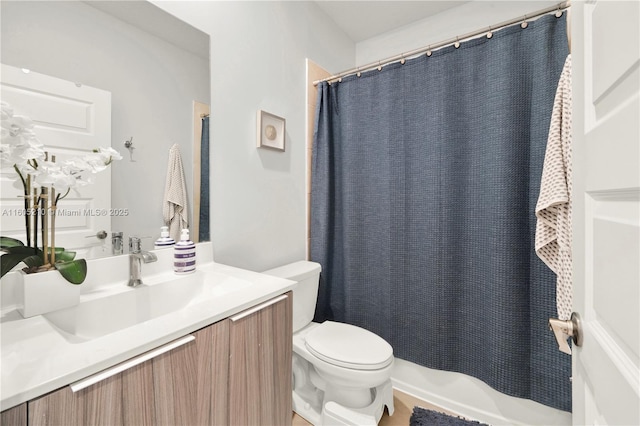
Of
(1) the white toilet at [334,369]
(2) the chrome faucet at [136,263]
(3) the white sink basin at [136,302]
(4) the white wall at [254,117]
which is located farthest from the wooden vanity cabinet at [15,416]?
(1) the white toilet at [334,369]

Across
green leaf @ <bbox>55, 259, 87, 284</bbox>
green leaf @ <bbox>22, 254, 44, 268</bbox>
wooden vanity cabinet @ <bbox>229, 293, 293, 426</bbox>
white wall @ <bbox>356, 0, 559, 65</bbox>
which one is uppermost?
white wall @ <bbox>356, 0, 559, 65</bbox>

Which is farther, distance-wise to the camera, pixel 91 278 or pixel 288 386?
pixel 288 386

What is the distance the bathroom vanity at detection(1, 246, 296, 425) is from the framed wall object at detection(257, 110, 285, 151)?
80 centimetres

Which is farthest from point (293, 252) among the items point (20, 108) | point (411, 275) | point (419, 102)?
point (20, 108)

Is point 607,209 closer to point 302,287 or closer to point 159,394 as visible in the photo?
point 159,394

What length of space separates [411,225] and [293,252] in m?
0.76

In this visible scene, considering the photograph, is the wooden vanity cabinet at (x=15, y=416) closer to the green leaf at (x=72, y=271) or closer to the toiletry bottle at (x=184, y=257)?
the green leaf at (x=72, y=271)

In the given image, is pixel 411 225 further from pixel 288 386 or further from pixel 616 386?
pixel 616 386

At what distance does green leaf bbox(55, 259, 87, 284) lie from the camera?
760 mm

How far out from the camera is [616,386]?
373mm

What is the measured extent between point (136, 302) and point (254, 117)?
3.41 feet

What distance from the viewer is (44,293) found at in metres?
0.74

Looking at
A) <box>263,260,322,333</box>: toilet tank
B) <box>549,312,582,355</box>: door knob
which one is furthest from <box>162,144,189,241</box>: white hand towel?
<box>549,312,582,355</box>: door knob

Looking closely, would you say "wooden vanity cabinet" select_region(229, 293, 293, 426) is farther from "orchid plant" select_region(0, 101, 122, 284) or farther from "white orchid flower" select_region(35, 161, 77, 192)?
"white orchid flower" select_region(35, 161, 77, 192)
